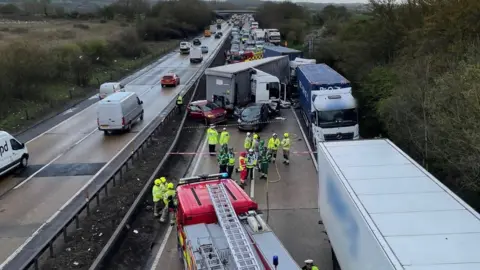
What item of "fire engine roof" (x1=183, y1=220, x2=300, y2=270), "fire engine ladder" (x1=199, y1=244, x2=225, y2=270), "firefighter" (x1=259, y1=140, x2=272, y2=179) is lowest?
"firefighter" (x1=259, y1=140, x2=272, y2=179)

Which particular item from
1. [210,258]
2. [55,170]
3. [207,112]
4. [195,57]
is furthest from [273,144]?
[195,57]

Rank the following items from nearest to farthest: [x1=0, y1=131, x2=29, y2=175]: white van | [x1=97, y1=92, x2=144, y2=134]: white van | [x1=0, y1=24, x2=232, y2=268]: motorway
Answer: [x1=0, y1=24, x2=232, y2=268]: motorway < [x1=0, y1=131, x2=29, y2=175]: white van < [x1=97, y1=92, x2=144, y2=134]: white van

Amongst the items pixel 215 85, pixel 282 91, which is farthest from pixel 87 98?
pixel 282 91

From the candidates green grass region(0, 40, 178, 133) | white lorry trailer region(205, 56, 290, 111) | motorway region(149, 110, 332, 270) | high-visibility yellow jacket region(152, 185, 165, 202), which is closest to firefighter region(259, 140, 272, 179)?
motorway region(149, 110, 332, 270)

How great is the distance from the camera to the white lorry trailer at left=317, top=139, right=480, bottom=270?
6.70m

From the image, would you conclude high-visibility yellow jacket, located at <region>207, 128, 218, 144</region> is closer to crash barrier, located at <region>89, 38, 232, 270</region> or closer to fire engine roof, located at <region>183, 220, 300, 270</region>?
crash barrier, located at <region>89, 38, 232, 270</region>

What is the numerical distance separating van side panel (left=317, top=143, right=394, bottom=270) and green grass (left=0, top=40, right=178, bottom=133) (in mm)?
21441

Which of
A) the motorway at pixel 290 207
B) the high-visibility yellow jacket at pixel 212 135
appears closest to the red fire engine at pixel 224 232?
the motorway at pixel 290 207

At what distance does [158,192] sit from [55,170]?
25.4 feet

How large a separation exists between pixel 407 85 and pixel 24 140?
1872 cm

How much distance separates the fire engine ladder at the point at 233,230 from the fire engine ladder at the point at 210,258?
329mm

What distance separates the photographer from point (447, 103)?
15.4 metres

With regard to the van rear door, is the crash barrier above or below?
below

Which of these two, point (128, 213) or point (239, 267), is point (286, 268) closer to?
point (239, 267)
